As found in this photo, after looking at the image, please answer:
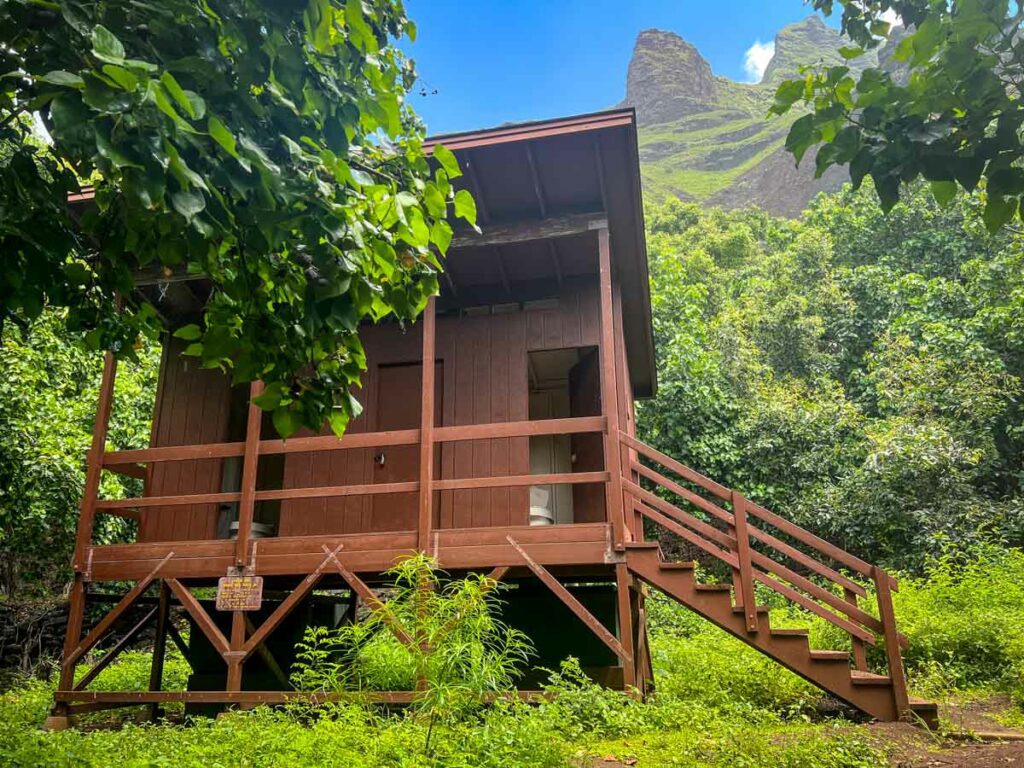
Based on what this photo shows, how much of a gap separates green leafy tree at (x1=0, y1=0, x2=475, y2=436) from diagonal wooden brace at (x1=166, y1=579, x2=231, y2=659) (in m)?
4.02

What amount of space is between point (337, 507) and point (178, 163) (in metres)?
6.58

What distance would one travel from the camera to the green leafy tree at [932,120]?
2475mm

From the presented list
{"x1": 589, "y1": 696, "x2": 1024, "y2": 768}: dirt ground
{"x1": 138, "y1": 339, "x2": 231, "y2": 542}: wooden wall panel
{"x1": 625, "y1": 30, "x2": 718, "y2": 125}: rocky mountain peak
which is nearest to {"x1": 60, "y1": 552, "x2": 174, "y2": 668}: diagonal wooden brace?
{"x1": 138, "y1": 339, "x2": 231, "y2": 542}: wooden wall panel

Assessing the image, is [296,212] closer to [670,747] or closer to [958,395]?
[670,747]

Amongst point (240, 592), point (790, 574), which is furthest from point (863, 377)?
point (240, 592)

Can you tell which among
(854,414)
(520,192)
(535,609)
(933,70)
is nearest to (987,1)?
(933,70)

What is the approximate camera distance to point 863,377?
62.4 ft

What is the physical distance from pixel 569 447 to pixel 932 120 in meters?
7.17

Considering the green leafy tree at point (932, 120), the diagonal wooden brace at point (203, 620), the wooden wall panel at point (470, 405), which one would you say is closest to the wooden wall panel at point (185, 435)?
the wooden wall panel at point (470, 405)

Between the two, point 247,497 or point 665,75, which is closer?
point 247,497

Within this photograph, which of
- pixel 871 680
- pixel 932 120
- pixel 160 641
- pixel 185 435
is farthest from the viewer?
pixel 185 435

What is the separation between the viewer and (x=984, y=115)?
2.59m

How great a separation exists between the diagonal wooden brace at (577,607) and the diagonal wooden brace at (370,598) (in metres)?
1.30

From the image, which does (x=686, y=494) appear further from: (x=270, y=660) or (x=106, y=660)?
(x=106, y=660)
